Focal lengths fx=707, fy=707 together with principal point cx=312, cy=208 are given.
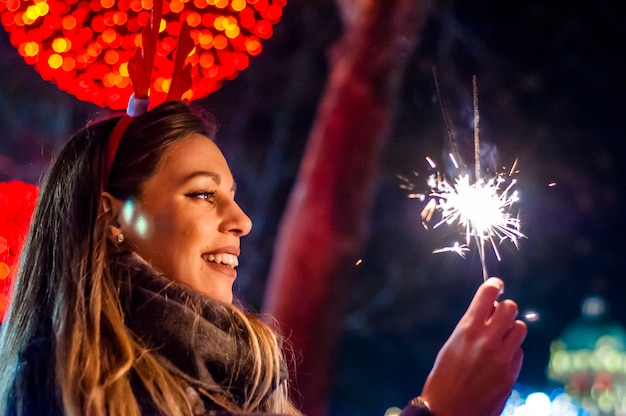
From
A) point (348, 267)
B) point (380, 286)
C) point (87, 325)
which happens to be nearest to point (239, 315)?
point (87, 325)

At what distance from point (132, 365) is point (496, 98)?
1967 mm

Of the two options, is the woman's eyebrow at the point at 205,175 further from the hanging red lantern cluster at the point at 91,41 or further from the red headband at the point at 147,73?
the hanging red lantern cluster at the point at 91,41

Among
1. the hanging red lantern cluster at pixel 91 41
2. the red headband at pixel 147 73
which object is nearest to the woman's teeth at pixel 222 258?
the red headband at pixel 147 73

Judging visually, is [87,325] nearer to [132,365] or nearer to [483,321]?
Answer: [132,365]

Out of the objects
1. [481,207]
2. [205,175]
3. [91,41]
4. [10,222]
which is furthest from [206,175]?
[10,222]

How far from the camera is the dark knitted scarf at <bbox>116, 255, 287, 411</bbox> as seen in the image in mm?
→ 873

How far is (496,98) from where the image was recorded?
2.52m

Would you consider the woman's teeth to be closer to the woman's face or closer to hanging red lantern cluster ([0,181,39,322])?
the woman's face

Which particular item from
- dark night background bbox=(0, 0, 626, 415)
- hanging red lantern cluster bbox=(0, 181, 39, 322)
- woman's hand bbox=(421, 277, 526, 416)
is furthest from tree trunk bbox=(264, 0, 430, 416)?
woman's hand bbox=(421, 277, 526, 416)

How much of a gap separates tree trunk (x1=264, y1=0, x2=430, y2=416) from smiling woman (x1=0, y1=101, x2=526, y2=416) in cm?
130

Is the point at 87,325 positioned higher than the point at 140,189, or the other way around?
the point at 140,189

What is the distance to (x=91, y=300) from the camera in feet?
2.94

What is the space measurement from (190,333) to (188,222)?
182 mm

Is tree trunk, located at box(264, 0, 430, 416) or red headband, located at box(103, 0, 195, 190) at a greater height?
tree trunk, located at box(264, 0, 430, 416)
